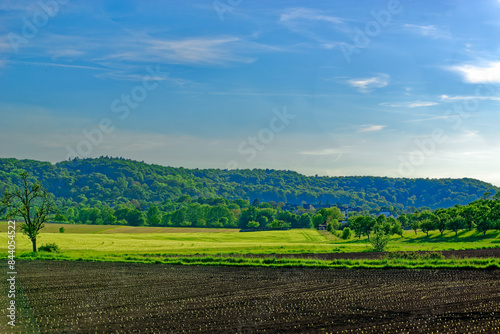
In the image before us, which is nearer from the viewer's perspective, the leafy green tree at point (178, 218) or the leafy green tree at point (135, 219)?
the leafy green tree at point (135, 219)

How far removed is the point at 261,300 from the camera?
26.2m

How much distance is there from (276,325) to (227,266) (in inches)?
982

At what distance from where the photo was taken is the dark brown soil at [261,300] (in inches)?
794

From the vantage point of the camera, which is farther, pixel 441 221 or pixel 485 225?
pixel 441 221

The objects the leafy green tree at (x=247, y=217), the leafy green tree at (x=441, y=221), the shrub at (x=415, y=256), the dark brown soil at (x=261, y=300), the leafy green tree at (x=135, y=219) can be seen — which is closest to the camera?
the dark brown soil at (x=261, y=300)

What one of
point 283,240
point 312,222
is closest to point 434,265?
point 283,240

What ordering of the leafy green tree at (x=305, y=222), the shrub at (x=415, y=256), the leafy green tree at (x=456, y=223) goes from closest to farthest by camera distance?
the shrub at (x=415, y=256) → the leafy green tree at (x=456, y=223) → the leafy green tree at (x=305, y=222)

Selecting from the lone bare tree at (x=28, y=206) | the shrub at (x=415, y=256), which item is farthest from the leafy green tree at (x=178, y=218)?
the shrub at (x=415, y=256)

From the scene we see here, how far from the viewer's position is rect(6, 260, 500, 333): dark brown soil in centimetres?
2016

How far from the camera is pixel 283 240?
98.7 metres

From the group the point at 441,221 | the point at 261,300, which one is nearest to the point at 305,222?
the point at 441,221

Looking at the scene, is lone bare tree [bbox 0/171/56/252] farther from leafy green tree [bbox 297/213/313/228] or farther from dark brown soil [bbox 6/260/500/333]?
leafy green tree [bbox 297/213/313/228]

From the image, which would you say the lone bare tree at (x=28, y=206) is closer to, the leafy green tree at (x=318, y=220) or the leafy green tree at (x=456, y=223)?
the leafy green tree at (x=456, y=223)

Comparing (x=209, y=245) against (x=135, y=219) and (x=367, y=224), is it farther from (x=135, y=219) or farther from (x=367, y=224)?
(x=135, y=219)
